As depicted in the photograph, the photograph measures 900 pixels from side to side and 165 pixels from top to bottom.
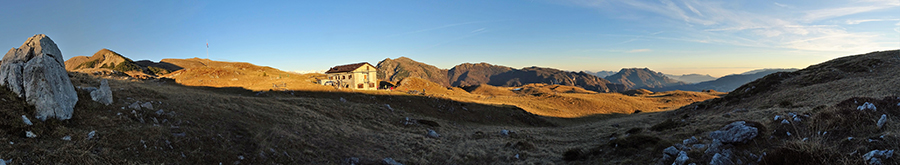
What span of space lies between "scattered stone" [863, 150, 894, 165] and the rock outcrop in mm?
23713

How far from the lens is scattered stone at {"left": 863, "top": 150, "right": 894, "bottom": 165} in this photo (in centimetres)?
654

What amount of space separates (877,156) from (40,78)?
25852 mm

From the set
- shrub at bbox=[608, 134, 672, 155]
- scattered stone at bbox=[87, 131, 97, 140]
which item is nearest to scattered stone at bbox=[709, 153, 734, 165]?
shrub at bbox=[608, 134, 672, 155]

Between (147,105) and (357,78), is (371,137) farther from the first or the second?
(357,78)

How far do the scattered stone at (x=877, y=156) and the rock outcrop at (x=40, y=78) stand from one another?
23.7 meters

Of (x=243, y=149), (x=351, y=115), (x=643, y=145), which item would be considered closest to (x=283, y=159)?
(x=243, y=149)

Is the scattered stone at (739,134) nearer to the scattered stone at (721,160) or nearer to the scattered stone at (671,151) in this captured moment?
the scattered stone at (671,151)

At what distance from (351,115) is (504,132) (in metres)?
14.3

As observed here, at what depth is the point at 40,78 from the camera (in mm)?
11867

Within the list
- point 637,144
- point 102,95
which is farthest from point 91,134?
point 637,144

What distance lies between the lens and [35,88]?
38.1 feet

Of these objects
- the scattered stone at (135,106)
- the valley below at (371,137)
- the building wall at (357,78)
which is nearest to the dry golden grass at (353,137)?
the valley below at (371,137)

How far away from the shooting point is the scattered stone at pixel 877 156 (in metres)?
6.54

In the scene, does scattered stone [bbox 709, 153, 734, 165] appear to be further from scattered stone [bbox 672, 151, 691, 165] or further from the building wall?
the building wall
